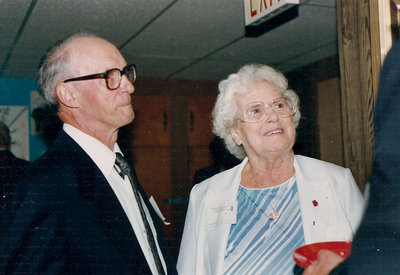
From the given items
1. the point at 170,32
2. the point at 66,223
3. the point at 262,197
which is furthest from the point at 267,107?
the point at 170,32

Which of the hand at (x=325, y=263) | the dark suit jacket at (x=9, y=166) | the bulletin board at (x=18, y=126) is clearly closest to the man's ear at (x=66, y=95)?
the hand at (x=325, y=263)

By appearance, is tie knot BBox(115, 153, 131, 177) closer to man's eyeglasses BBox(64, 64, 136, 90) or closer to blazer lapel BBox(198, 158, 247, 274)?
man's eyeglasses BBox(64, 64, 136, 90)

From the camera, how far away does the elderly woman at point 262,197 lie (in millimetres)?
1634

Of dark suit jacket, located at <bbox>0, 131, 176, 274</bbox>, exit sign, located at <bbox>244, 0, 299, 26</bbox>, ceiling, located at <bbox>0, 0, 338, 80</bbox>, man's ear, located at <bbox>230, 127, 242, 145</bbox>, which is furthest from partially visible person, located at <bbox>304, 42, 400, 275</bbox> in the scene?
ceiling, located at <bbox>0, 0, 338, 80</bbox>

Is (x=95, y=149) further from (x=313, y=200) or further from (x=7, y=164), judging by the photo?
(x=7, y=164)

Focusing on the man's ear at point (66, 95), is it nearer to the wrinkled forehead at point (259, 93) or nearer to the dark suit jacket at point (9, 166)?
the wrinkled forehead at point (259, 93)

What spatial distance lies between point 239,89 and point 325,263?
48.7 inches

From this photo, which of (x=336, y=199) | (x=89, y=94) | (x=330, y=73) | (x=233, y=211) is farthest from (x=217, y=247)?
Answer: (x=330, y=73)

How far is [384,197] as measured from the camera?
23.2 inches

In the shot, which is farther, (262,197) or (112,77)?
(262,197)

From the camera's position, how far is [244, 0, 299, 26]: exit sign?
2133mm

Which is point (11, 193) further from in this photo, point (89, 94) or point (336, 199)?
point (336, 199)

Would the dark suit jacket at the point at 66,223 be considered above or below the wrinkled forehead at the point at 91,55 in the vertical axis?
below

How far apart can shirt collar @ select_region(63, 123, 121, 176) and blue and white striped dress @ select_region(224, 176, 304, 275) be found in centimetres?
59
